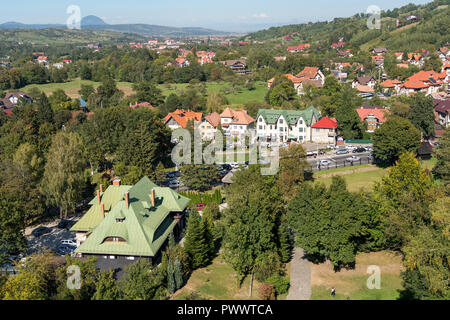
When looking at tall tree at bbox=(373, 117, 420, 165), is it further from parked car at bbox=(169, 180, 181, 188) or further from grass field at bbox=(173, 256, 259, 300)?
grass field at bbox=(173, 256, 259, 300)

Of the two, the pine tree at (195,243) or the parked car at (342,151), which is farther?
the parked car at (342,151)

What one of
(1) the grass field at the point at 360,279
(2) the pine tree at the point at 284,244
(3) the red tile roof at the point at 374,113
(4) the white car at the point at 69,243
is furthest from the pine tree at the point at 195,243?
(3) the red tile roof at the point at 374,113

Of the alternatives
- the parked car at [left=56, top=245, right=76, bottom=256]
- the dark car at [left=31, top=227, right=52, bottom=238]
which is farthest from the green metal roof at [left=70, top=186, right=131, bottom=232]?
the dark car at [left=31, top=227, right=52, bottom=238]

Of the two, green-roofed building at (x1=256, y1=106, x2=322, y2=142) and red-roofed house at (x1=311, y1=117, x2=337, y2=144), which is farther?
green-roofed building at (x1=256, y1=106, x2=322, y2=142)

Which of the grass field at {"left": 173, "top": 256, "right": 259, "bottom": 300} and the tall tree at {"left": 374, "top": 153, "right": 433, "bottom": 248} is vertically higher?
the tall tree at {"left": 374, "top": 153, "right": 433, "bottom": 248}

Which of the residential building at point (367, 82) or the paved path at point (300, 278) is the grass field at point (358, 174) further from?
the residential building at point (367, 82)

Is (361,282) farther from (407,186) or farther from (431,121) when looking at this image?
(431,121)
